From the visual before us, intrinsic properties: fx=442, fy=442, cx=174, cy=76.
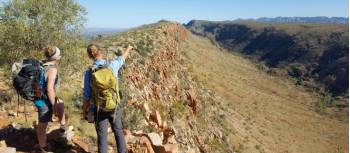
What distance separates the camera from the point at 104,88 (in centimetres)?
754

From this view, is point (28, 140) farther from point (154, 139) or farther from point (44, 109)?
point (154, 139)

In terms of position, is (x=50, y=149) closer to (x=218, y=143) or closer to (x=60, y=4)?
(x=60, y=4)

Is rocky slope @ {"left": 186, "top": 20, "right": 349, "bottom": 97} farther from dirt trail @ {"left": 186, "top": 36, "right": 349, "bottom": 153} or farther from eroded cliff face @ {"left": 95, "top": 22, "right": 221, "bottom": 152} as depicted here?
eroded cliff face @ {"left": 95, "top": 22, "right": 221, "bottom": 152}

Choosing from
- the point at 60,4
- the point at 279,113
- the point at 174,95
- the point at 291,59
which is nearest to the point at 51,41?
the point at 60,4

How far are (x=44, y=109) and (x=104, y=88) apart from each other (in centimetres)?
140

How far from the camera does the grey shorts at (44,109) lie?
8.07 metres

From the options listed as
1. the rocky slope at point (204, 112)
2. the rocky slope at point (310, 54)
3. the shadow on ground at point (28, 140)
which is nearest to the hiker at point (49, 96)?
the shadow on ground at point (28, 140)

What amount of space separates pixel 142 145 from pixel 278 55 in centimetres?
16175

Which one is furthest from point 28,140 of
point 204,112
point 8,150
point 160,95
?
point 204,112

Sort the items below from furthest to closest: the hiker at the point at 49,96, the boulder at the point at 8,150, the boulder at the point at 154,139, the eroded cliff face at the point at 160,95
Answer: the eroded cliff face at the point at 160,95, the boulder at the point at 154,139, the boulder at the point at 8,150, the hiker at the point at 49,96

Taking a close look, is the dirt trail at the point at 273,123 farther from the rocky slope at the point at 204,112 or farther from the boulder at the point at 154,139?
the boulder at the point at 154,139

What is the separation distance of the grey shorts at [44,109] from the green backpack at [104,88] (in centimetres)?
102

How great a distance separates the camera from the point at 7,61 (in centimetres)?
1322

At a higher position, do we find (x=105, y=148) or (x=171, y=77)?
(x=105, y=148)
